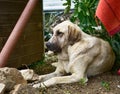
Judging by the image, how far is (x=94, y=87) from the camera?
11.0 ft

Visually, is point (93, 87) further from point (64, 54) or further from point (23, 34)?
point (23, 34)

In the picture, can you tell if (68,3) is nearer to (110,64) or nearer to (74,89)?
(110,64)

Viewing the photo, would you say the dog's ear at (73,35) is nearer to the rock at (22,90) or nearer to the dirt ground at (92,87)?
the dirt ground at (92,87)

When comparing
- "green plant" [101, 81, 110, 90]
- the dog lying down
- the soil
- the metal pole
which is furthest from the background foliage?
the metal pole

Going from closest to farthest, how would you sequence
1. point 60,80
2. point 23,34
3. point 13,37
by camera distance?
point 13,37, point 60,80, point 23,34

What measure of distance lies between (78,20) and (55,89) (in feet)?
5.38

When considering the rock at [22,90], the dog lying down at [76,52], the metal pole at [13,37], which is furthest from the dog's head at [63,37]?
the rock at [22,90]

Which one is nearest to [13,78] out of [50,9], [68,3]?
[68,3]

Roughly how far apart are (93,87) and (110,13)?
1.30 metres

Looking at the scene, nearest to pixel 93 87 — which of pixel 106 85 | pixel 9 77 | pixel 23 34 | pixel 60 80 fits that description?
pixel 106 85

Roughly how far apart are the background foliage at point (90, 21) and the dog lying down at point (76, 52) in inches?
15.3

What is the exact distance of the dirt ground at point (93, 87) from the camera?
3.17 meters

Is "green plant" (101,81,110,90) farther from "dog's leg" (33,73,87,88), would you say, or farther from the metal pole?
the metal pole

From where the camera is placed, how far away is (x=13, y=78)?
2.60m
